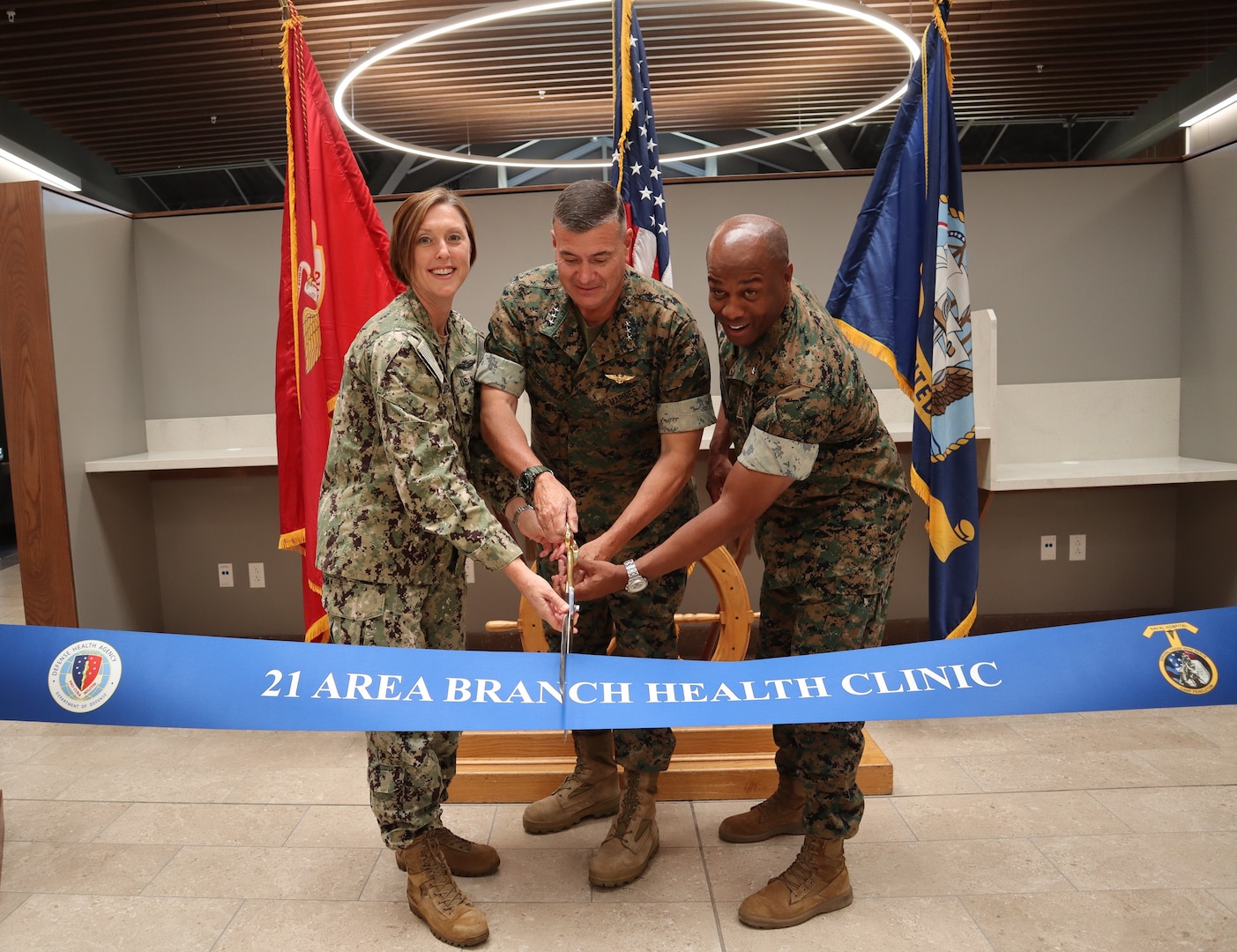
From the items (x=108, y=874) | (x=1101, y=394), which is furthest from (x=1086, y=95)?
(x=108, y=874)

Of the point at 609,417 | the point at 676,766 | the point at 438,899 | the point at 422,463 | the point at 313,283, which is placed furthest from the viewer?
the point at 313,283

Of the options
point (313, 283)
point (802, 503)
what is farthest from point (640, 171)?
point (802, 503)

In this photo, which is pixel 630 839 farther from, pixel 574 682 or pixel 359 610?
pixel 359 610

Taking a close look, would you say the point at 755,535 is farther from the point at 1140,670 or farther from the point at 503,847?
the point at 503,847

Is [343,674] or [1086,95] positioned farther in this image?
[1086,95]

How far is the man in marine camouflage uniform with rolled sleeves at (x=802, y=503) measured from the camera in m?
1.75

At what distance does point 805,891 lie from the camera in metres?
2.01

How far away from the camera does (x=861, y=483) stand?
6.49ft

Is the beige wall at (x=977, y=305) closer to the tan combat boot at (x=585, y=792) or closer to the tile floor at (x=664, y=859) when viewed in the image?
the tile floor at (x=664, y=859)

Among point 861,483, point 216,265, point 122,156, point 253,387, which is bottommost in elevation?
point 861,483

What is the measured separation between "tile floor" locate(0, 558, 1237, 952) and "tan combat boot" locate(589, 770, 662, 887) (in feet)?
0.14

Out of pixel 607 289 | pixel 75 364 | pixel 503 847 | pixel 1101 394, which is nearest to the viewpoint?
pixel 607 289

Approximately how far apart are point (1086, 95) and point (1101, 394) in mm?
1455

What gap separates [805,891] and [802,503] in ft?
3.01
